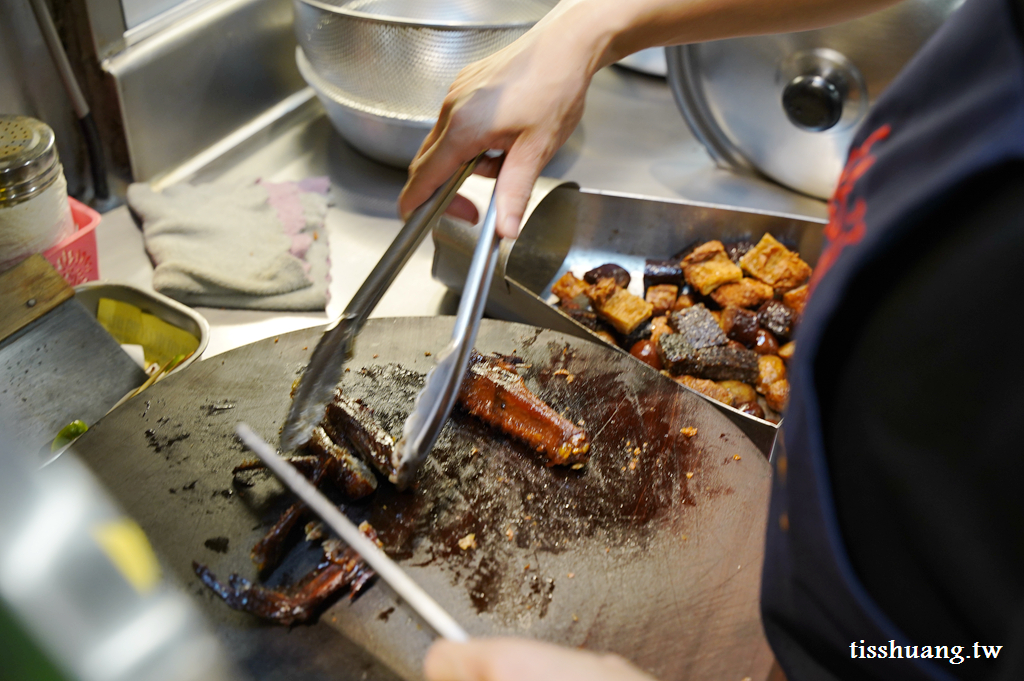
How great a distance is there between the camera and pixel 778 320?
72.1 inches

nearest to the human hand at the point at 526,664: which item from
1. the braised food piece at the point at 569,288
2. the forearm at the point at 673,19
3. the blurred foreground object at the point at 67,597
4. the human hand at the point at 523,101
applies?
the blurred foreground object at the point at 67,597

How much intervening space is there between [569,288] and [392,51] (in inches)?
29.5

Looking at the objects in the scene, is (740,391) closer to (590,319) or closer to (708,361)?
(708,361)

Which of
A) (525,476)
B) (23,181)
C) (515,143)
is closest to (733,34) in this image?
(515,143)

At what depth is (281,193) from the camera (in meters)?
2.07

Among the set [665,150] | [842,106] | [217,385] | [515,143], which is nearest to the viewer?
[515,143]

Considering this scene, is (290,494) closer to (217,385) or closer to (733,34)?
(217,385)

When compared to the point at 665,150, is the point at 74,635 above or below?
above

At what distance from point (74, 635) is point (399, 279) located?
144cm

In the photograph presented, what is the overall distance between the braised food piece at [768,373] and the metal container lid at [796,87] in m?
0.70

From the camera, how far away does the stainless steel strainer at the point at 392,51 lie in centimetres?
172

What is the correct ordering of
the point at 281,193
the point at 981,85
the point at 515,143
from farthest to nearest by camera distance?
1. the point at 281,193
2. the point at 515,143
3. the point at 981,85

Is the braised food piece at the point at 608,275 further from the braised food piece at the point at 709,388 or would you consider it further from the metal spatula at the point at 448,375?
the metal spatula at the point at 448,375
